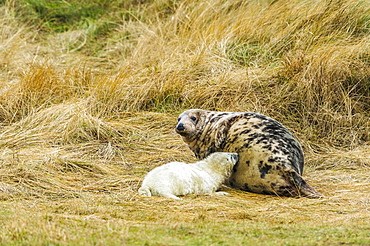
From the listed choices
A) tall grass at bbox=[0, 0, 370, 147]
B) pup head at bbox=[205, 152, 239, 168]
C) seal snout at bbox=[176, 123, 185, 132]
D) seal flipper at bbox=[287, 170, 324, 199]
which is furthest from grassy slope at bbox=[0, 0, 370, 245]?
seal snout at bbox=[176, 123, 185, 132]

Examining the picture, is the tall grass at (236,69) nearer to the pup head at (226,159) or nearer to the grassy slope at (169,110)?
the grassy slope at (169,110)

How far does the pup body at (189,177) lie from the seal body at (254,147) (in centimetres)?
16

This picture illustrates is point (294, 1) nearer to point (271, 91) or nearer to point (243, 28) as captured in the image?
point (243, 28)

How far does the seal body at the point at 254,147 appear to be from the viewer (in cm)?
429

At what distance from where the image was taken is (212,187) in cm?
448

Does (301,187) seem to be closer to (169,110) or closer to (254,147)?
(254,147)

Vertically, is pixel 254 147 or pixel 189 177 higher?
pixel 254 147

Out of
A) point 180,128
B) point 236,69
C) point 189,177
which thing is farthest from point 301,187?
point 236,69

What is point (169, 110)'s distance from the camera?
7152mm

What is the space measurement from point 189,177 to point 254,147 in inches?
27.4

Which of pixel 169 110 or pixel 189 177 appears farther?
pixel 169 110

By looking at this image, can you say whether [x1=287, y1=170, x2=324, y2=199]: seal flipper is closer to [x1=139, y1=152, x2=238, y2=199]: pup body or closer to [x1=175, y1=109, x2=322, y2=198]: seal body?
[x1=175, y1=109, x2=322, y2=198]: seal body

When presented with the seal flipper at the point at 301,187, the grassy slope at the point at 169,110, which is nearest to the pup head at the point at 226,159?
the grassy slope at the point at 169,110

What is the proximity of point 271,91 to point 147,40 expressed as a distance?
136 inches
